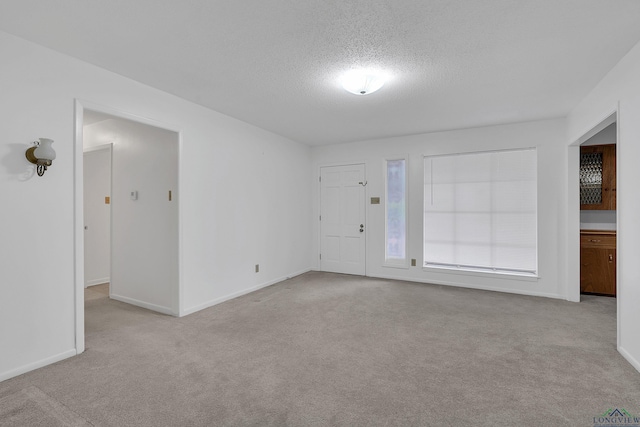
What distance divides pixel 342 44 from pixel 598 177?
4.81 meters

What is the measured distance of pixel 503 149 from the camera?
4824 millimetres

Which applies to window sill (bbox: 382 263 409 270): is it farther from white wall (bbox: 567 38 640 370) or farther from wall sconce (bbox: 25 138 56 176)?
wall sconce (bbox: 25 138 56 176)

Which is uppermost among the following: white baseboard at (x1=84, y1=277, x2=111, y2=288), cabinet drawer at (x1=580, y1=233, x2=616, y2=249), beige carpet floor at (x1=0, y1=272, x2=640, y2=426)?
cabinet drawer at (x1=580, y1=233, x2=616, y2=249)

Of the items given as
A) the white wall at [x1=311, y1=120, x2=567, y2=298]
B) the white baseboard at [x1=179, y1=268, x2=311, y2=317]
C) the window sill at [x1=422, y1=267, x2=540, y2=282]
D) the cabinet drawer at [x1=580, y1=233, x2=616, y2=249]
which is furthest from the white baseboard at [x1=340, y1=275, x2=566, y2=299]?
the white baseboard at [x1=179, y1=268, x2=311, y2=317]

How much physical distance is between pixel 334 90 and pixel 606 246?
459cm

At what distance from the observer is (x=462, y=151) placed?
5086mm

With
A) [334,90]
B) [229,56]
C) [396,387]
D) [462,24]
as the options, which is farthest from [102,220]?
[462,24]

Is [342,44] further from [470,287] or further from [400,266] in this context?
[470,287]

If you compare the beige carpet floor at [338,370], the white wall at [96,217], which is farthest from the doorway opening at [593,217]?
the white wall at [96,217]

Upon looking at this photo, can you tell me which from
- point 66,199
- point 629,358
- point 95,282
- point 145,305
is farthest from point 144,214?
point 629,358

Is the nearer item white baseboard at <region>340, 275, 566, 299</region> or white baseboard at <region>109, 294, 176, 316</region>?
white baseboard at <region>109, 294, 176, 316</region>

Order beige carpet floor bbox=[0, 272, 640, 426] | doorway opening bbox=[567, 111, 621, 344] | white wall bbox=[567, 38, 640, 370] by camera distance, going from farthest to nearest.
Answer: doorway opening bbox=[567, 111, 621, 344]
white wall bbox=[567, 38, 640, 370]
beige carpet floor bbox=[0, 272, 640, 426]

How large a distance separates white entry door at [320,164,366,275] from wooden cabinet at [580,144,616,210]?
349 centimetres

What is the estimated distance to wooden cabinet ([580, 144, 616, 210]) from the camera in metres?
4.66
